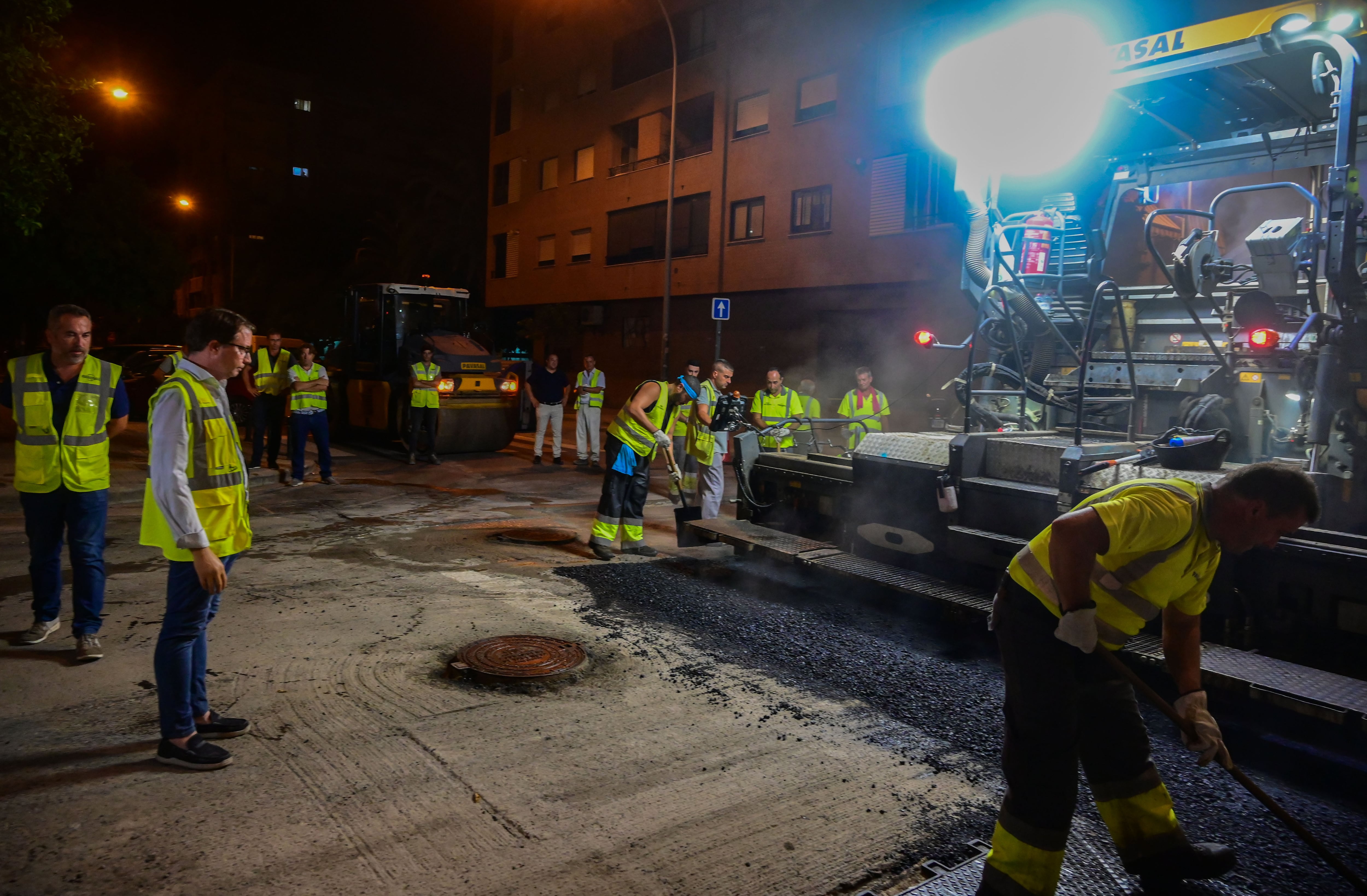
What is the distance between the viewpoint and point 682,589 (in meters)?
6.15

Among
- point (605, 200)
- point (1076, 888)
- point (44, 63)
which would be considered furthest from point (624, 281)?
point (1076, 888)

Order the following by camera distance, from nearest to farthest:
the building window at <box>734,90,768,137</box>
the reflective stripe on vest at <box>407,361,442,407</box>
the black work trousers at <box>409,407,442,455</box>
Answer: the reflective stripe on vest at <box>407,361,442,407</box>
the black work trousers at <box>409,407,442,455</box>
the building window at <box>734,90,768,137</box>

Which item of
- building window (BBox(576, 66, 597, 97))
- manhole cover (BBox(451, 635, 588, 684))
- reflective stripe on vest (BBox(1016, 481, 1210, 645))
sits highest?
building window (BBox(576, 66, 597, 97))

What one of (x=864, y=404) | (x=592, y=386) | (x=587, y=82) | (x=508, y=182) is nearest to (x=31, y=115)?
(x=592, y=386)

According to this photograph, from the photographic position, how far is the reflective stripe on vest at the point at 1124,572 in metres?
2.54

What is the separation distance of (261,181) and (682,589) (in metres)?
55.0

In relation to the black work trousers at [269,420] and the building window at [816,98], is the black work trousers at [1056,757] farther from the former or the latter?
the building window at [816,98]

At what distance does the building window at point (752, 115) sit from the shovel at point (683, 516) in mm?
16918

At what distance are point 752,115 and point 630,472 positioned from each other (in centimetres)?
1838

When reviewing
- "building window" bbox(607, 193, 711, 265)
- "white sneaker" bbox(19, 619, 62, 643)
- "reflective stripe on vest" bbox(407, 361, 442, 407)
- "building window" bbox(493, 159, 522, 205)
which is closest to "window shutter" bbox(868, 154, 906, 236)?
"building window" bbox(607, 193, 711, 265)

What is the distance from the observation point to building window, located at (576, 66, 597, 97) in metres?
29.0

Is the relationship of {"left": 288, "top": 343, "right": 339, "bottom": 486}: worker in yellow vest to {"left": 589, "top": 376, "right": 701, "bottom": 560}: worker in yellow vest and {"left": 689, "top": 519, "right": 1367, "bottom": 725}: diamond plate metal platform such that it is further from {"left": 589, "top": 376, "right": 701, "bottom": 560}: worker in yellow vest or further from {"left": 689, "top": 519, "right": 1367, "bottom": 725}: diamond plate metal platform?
{"left": 689, "top": 519, "right": 1367, "bottom": 725}: diamond plate metal platform

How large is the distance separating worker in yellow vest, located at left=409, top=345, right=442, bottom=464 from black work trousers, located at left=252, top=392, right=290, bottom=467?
1719 mm

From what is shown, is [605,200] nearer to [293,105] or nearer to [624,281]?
[624,281]
